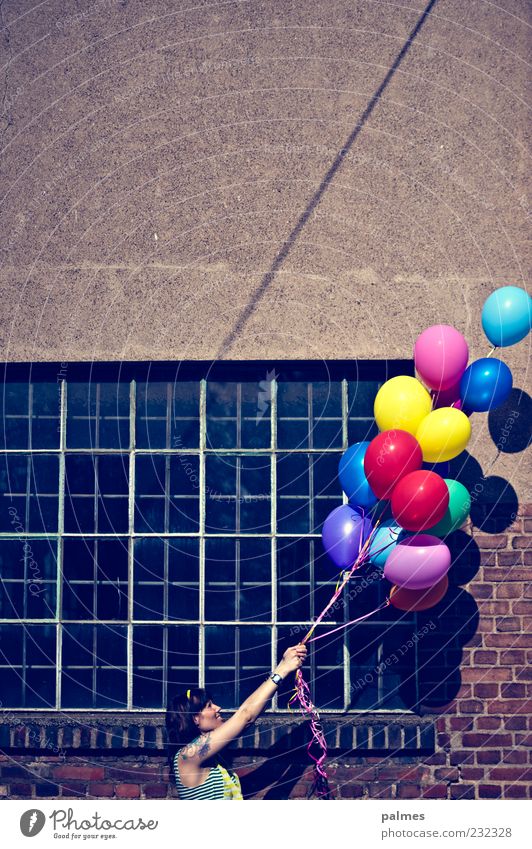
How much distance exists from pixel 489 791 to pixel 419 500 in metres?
2.27

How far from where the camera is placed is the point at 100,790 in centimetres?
675

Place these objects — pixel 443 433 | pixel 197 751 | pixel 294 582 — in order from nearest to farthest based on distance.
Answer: pixel 443 433, pixel 197 751, pixel 294 582

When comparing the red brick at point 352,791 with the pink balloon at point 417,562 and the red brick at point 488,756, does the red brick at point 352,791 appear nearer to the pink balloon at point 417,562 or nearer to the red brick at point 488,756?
the red brick at point 488,756

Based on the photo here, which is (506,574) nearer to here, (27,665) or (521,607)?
(521,607)

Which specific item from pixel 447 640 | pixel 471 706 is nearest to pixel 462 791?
pixel 471 706

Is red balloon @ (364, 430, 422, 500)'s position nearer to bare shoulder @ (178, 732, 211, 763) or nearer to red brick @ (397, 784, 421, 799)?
bare shoulder @ (178, 732, 211, 763)

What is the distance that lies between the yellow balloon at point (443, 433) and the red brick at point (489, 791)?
2279 millimetres

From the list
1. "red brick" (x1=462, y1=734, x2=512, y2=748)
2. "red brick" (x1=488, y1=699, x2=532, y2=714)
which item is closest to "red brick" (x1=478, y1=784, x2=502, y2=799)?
"red brick" (x1=462, y1=734, x2=512, y2=748)

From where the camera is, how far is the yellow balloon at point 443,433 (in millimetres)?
5777

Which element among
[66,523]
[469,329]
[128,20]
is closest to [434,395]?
[469,329]

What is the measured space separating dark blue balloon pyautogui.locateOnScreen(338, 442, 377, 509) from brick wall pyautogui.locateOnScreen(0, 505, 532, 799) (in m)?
1.02

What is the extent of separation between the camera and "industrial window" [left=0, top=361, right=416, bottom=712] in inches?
271

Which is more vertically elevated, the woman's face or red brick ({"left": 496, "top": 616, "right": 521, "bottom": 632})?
red brick ({"left": 496, "top": 616, "right": 521, "bottom": 632})

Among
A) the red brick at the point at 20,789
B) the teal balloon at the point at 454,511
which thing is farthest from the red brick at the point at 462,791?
the red brick at the point at 20,789
